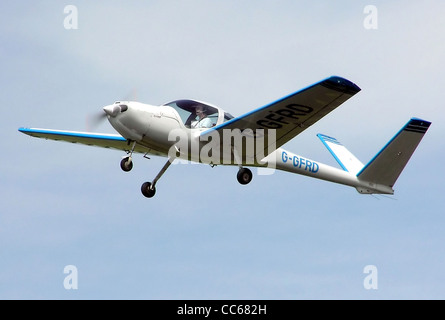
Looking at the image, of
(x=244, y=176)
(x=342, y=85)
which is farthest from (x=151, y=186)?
(x=342, y=85)

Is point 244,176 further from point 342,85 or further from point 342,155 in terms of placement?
point 342,155

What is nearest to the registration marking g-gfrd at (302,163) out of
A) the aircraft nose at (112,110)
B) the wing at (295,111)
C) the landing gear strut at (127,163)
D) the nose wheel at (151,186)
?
the wing at (295,111)

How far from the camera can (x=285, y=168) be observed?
20719mm

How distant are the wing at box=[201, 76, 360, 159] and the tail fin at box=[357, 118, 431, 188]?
4115 mm

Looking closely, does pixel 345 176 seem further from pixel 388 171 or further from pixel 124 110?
pixel 124 110

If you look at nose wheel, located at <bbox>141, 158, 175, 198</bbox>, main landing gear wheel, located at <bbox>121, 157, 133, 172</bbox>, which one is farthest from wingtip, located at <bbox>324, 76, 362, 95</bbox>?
main landing gear wheel, located at <bbox>121, 157, 133, 172</bbox>

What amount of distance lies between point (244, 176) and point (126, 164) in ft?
10.4

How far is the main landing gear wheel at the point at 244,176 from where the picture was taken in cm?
1945

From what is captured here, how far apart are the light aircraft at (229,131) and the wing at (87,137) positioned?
0.03 metres

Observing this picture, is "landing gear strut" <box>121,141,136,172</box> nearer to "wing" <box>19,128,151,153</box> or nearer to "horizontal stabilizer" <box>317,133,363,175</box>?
"wing" <box>19,128,151,153</box>

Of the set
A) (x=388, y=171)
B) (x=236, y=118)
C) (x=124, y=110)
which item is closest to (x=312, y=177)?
(x=388, y=171)

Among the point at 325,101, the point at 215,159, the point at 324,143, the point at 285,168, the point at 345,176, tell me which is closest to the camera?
the point at 325,101

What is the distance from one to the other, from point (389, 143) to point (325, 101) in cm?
551

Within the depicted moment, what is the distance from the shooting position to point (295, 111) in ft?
57.0
